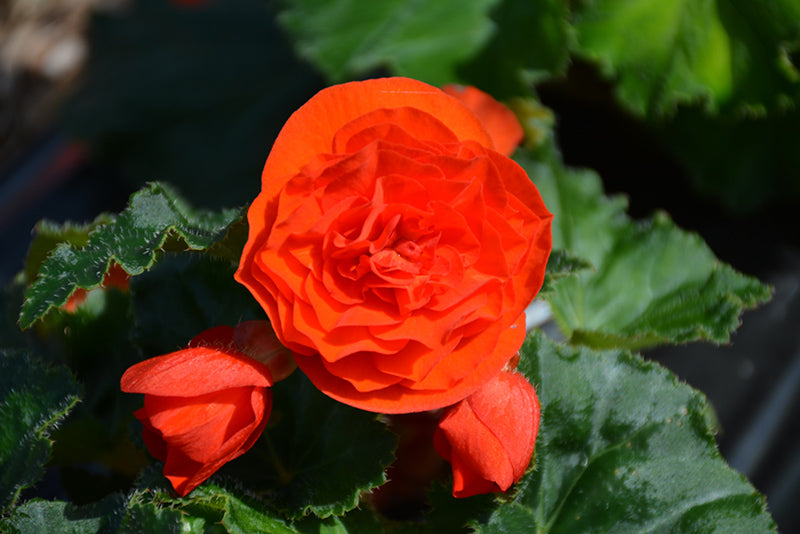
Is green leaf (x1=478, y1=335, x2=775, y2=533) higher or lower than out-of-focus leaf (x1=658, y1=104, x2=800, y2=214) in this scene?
higher

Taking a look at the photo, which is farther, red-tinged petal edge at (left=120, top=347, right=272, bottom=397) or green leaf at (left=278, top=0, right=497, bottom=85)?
green leaf at (left=278, top=0, right=497, bottom=85)

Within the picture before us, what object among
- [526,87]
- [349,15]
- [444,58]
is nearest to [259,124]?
[349,15]

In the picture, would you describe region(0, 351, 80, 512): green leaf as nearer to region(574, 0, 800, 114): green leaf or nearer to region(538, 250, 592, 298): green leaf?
region(538, 250, 592, 298): green leaf

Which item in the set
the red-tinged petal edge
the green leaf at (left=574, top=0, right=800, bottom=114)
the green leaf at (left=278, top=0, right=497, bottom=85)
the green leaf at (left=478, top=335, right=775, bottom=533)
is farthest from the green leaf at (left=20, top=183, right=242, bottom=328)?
the green leaf at (left=574, top=0, right=800, bottom=114)

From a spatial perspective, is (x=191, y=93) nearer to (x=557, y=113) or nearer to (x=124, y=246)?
(x=557, y=113)

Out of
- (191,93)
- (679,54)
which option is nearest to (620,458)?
(679,54)

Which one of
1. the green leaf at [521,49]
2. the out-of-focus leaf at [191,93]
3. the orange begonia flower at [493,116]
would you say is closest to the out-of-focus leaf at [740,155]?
the green leaf at [521,49]

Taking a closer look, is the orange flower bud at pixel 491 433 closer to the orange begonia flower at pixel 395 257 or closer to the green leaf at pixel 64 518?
the orange begonia flower at pixel 395 257

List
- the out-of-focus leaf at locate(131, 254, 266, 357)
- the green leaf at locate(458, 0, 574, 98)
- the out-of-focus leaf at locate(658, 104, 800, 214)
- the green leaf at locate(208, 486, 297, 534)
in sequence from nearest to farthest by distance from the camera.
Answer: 1. the green leaf at locate(208, 486, 297, 534)
2. the out-of-focus leaf at locate(131, 254, 266, 357)
3. the green leaf at locate(458, 0, 574, 98)
4. the out-of-focus leaf at locate(658, 104, 800, 214)
